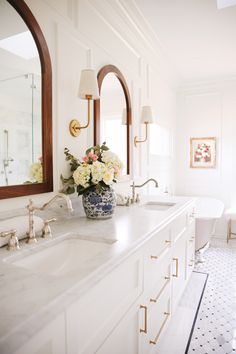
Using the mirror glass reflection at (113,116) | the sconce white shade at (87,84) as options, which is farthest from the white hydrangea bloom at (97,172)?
the mirror glass reflection at (113,116)

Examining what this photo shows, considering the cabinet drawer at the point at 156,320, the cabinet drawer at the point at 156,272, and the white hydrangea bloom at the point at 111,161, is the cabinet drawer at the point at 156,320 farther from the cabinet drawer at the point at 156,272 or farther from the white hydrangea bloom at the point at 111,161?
the white hydrangea bloom at the point at 111,161

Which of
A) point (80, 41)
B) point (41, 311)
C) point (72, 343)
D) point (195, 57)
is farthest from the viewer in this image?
point (195, 57)

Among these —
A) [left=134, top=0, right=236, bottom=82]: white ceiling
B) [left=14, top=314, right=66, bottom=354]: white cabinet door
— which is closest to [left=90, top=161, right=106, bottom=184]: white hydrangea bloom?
[left=14, top=314, right=66, bottom=354]: white cabinet door

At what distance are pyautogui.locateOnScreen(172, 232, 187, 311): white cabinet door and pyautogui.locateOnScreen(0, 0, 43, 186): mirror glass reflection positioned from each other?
1173 millimetres

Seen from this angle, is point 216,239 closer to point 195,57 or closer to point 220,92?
point 220,92

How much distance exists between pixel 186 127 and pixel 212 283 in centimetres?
275

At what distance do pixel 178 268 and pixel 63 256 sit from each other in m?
1.18

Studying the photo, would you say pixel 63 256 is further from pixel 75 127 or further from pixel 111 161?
pixel 75 127

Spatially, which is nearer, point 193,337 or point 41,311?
point 41,311

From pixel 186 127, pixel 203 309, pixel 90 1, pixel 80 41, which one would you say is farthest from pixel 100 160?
pixel 186 127

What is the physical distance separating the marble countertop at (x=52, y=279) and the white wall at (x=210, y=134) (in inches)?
124

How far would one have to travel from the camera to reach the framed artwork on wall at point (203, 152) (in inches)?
168

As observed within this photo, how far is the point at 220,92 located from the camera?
418 cm

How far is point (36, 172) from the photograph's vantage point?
141 cm
